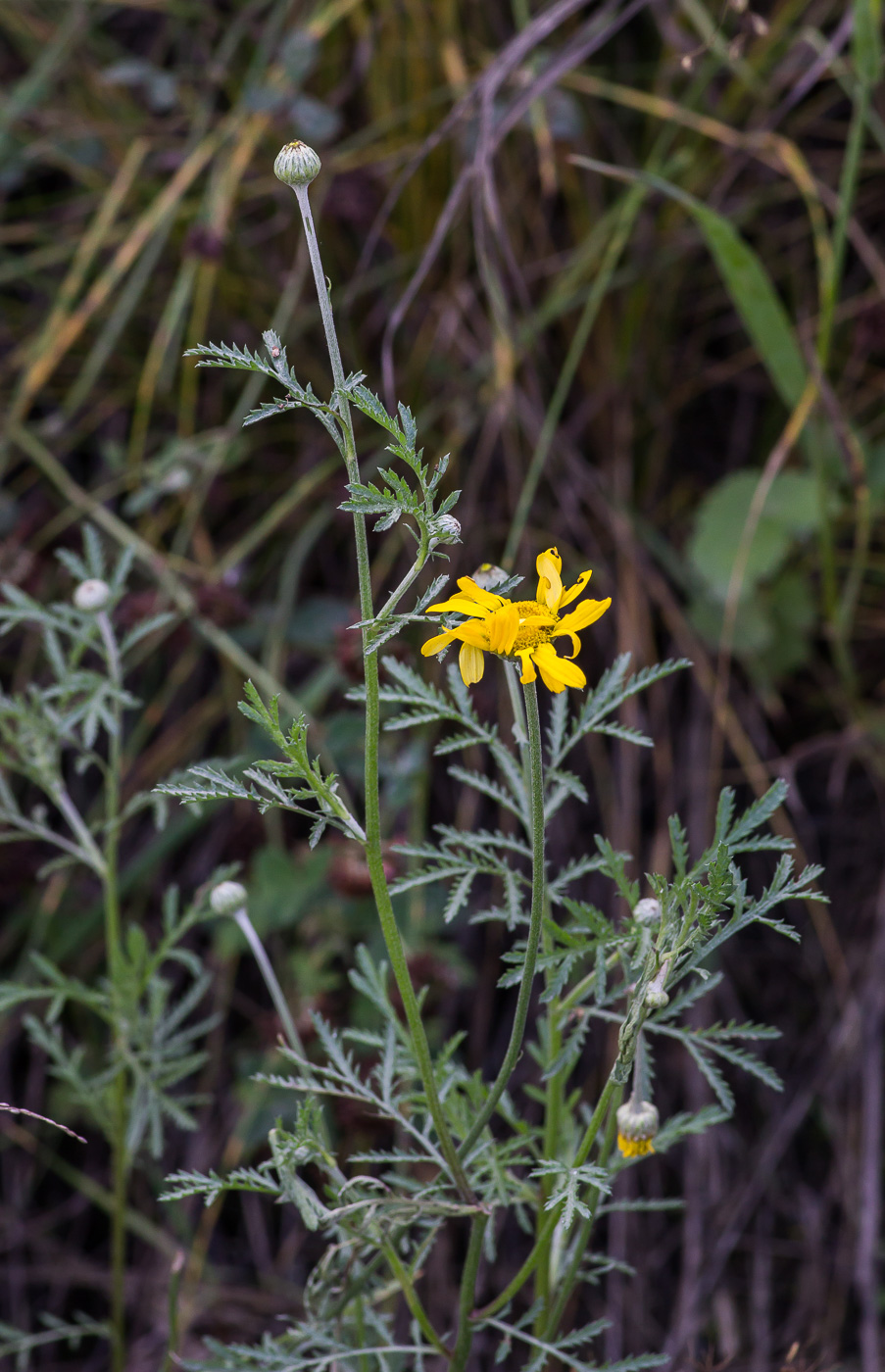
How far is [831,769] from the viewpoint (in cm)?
189

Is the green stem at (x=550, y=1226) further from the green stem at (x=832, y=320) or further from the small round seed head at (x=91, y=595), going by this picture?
the green stem at (x=832, y=320)

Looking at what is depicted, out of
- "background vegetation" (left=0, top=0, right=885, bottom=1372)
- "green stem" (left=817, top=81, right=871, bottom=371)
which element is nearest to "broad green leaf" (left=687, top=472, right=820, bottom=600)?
"background vegetation" (left=0, top=0, right=885, bottom=1372)

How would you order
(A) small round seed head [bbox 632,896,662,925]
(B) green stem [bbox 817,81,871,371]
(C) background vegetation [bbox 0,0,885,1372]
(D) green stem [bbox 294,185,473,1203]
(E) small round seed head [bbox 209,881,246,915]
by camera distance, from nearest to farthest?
(D) green stem [bbox 294,185,473,1203] → (A) small round seed head [bbox 632,896,662,925] → (E) small round seed head [bbox 209,881,246,915] → (B) green stem [bbox 817,81,871,371] → (C) background vegetation [bbox 0,0,885,1372]

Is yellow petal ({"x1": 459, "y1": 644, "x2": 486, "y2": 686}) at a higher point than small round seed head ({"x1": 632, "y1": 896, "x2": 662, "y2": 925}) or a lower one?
higher

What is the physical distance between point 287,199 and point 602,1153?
5.51 feet

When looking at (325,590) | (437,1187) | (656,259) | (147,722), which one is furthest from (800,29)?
(437,1187)

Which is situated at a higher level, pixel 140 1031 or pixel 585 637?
pixel 585 637

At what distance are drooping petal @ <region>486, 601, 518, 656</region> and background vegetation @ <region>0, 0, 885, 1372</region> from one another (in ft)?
2.84

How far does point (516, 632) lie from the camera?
2.18ft

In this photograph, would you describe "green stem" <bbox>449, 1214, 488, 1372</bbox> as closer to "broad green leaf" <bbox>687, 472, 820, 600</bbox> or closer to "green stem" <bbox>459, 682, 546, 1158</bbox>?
"green stem" <bbox>459, 682, 546, 1158</bbox>

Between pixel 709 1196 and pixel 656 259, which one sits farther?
pixel 656 259

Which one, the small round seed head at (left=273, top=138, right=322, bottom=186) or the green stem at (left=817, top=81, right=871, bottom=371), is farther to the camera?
the green stem at (left=817, top=81, right=871, bottom=371)

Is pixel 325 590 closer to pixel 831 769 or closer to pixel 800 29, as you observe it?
pixel 831 769

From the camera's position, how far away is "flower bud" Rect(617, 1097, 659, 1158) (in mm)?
781
